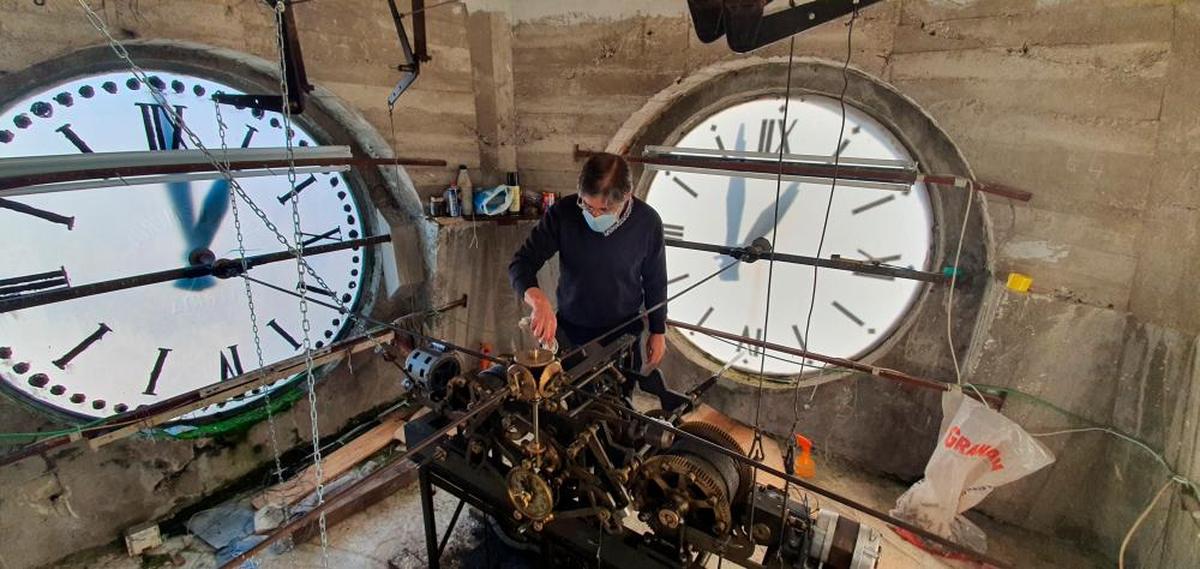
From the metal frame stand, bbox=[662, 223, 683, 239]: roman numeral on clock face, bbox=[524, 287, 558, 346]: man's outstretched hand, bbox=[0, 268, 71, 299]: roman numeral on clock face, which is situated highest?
bbox=[662, 223, 683, 239]: roman numeral on clock face

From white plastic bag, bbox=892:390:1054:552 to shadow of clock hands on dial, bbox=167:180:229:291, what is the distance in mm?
3396

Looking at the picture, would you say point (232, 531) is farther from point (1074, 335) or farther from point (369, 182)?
point (1074, 335)

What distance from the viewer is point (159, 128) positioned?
2170 mm

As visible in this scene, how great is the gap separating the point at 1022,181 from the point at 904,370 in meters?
1.01

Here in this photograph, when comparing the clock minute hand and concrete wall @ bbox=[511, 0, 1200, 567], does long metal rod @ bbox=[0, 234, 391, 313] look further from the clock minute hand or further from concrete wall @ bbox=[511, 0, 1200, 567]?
concrete wall @ bbox=[511, 0, 1200, 567]

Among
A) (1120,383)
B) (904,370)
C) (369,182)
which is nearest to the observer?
(1120,383)

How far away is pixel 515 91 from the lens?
10.3 feet

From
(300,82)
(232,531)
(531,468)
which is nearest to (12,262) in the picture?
(300,82)

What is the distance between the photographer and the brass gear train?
1.36 m

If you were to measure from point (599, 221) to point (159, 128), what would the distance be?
1844 mm

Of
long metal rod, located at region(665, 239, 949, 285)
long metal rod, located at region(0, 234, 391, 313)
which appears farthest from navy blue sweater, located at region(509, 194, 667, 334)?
long metal rod, located at region(0, 234, 391, 313)

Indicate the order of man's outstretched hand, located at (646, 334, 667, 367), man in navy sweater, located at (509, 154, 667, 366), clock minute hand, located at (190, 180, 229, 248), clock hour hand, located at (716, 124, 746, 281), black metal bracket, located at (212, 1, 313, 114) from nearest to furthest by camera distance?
black metal bracket, located at (212, 1, 313, 114)
man in navy sweater, located at (509, 154, 667, 366)
clock minute hand, located at (190, 180, 229, 248)
man's outstretched hand, located at (646, 334, 667, 367)
clock hour hand, located at (716, 124, 746, 281)

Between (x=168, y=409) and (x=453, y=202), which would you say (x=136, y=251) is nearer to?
(x=168, y=409)

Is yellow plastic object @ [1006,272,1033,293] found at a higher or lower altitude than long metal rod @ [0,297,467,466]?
higher
